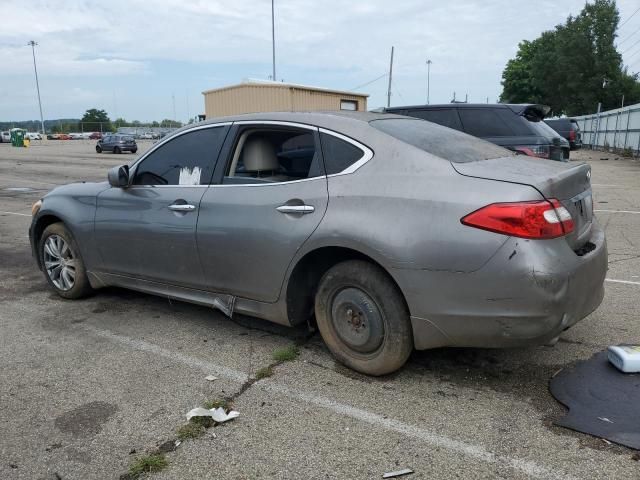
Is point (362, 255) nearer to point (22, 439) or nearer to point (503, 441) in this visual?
point (503, 441)

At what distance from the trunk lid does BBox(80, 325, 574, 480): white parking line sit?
1242mm

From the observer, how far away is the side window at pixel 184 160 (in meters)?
4.23

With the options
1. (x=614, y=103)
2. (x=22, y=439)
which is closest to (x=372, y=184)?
(x=22, y=439)

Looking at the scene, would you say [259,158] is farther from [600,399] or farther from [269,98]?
[269,98]

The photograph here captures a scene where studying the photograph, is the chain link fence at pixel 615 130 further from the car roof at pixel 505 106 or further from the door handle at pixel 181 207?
the door handle at pixel 181 207

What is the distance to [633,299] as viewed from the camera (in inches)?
196

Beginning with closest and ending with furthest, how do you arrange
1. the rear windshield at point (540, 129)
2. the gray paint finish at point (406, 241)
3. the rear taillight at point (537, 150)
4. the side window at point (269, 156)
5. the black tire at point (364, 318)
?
Answer: the gray paint finish at point (406, 241), the black tire at point (364, 318), the side window at point (269, 156), the rear taillight at point (537, 150), the rear windshield at point (540, 129)

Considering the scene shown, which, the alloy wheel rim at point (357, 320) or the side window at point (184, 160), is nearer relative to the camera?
the alloy wheel rim at point (357, 320)

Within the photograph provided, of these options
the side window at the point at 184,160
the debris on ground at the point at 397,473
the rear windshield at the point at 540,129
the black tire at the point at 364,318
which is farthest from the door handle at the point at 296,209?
the rear windshield at the point at 540,129

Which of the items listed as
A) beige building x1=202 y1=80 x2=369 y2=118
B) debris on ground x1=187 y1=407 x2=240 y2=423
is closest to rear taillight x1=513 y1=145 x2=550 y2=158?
debris on ground x1=187 y1=407 x2=240 y2=423

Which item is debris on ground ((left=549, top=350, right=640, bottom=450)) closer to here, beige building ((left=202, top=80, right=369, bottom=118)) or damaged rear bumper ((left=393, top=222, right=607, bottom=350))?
damaged rear bumper ((left=393, top=222, right=607, bottom=350))

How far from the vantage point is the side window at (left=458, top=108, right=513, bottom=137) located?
28.9 ft

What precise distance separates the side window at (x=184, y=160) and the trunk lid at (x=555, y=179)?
188 centimetres

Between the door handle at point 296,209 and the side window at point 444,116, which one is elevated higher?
the side window at point 444,116
